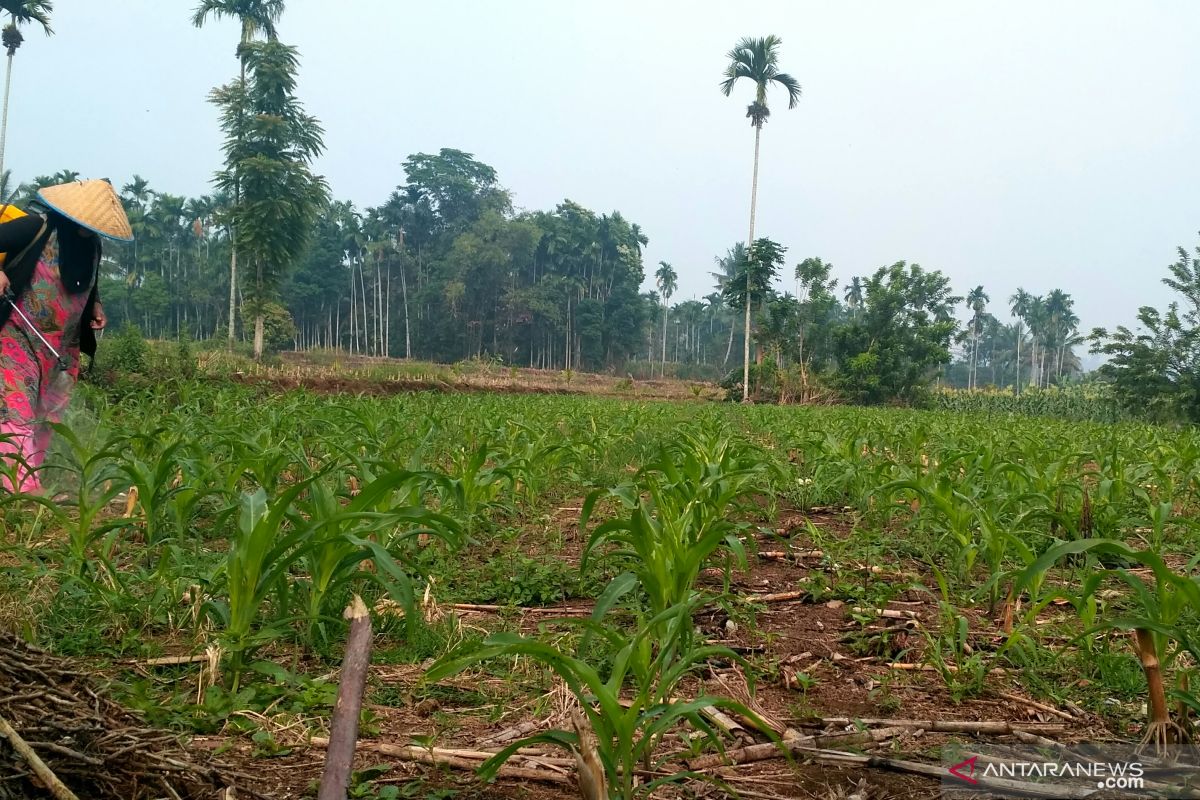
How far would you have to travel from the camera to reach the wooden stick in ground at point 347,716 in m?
1.13

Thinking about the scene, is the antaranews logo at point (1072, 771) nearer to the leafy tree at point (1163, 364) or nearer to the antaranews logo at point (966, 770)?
the antaranews logo at point (966, 770)

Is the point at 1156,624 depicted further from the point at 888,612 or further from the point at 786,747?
the point at 888,612

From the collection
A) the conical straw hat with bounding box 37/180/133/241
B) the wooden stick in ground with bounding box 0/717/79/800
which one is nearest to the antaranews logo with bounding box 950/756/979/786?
the wooden stick in ground with bounding box 0/717/79/800

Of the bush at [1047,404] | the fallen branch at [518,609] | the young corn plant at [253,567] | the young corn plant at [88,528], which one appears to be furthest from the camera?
the bush at [1047,404]

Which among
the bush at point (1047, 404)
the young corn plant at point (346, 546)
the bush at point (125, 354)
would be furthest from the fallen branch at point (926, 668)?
the bush at point (1047, 404)

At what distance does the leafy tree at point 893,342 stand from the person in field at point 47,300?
2757 cm

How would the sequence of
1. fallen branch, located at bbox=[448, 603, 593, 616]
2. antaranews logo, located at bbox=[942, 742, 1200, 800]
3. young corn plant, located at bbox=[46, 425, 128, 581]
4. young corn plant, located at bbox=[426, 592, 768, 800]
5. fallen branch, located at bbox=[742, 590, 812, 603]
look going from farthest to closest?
fallen branch, located at bbox=[742, 590, 812, 603] → fallen branch, located at bbox=[448, 603, 593, 616] → young corn plant, located at bbox=[46, 425, 128, 581] → antaranews logo, located at bbox=[942, 742, 1200, 800] → young corn plant, located at bbox=[426, 592, 768, 800]

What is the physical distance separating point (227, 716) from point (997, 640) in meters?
2.28

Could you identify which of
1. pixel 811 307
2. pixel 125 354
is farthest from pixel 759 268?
pixel 125 354

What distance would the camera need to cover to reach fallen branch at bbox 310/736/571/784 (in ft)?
4.80

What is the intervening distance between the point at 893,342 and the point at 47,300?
2926 centimetres

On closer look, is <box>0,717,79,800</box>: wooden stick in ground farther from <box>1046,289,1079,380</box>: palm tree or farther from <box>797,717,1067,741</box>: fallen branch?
<box>1046,289,1079,380</box>: palm tree

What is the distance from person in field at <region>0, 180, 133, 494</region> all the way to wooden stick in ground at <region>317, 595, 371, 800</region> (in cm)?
357

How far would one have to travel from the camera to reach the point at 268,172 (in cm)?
2231
